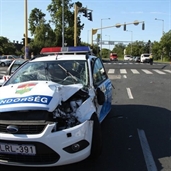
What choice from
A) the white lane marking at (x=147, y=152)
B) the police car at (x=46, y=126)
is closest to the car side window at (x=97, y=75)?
the police car at (x=46, y=126)

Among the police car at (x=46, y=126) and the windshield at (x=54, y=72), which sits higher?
the windshield at (x=54, y=72)

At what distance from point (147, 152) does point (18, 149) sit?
2119mm

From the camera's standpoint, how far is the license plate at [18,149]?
3352 millimetres

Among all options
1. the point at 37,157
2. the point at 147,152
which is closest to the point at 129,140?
the point at 147,152

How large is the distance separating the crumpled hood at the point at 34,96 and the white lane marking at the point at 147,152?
1.46 m

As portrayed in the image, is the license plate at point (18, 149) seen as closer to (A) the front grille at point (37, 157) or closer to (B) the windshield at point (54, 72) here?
(A) the front grille at point (37, 157)

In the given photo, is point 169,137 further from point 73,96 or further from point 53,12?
point 53,12

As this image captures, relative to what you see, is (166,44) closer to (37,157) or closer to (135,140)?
(135,140)

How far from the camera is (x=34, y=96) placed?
11.8ft

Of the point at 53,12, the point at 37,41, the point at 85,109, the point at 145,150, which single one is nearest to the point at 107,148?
the point at 145,150

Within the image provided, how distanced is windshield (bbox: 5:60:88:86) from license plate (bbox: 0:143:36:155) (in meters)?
1.67

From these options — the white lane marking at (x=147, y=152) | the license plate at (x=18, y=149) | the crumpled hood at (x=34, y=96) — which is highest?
the crumpled hood at (x=34, y=96)

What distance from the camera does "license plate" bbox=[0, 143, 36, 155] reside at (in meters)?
3.35

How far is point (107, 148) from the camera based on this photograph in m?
4.66
